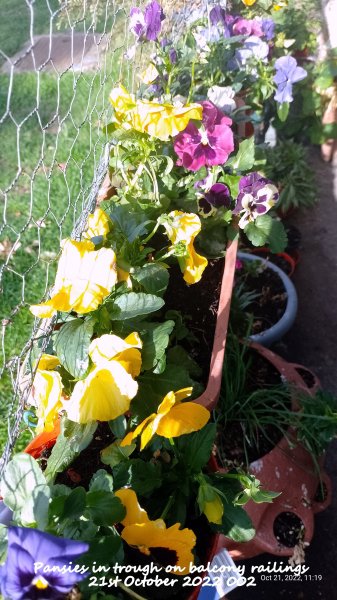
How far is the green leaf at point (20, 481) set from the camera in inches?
27.1

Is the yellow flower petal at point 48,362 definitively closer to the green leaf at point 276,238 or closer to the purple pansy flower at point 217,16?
the green leaf at point 276,238

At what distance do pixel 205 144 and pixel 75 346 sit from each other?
24.0 inches

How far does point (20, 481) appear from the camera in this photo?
27.6 inches

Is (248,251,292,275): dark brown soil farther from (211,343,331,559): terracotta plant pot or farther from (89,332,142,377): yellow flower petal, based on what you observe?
(89,332,142,377): yellow flower petal

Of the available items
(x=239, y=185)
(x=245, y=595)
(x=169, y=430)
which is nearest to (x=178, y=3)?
(x=239, y=185)

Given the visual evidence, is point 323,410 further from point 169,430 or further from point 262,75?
point 262,75

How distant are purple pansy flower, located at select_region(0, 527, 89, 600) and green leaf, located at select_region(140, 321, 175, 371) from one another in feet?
1.21

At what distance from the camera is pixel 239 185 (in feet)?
3.96

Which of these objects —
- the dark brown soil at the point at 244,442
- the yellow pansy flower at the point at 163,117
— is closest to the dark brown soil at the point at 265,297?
the dark brown soil at the point at 244,442

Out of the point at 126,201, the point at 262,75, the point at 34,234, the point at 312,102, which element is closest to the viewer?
the point at 126,201

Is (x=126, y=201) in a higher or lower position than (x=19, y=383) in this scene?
higher

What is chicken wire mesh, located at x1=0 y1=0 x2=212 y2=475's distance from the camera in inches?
42.1

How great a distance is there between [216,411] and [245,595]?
507mm

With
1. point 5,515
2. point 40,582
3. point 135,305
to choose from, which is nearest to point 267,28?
point 135,305
